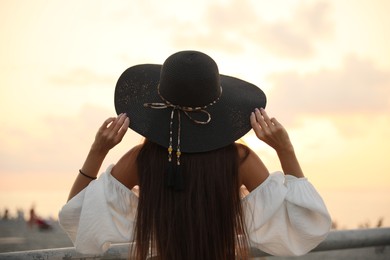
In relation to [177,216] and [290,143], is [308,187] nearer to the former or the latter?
[290,143]

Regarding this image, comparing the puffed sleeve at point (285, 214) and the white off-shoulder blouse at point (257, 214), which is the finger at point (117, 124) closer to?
the white off-shoulder blouse at point (257, 214)

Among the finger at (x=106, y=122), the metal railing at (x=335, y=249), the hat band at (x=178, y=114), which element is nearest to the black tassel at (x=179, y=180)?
the hat band at (x=178, y=114)

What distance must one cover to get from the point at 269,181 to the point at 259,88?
1.70ft

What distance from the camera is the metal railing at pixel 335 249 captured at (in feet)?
9.10

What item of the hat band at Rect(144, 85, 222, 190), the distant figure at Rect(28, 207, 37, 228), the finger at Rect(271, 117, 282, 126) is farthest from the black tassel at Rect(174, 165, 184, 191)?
the distant figure at Rect(28, 207, 37, 228)

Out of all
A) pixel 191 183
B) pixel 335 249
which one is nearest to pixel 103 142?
pixel 191 183

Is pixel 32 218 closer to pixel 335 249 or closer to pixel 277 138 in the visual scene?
pixel 335 249

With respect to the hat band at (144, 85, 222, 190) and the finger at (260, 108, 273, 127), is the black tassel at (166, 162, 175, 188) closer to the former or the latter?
the hat band at (144, 85, 222, 190)

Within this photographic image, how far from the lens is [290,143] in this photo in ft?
8.52

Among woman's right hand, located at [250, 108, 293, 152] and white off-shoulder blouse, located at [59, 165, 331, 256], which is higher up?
woman's right hand, located at [250, 108, 293, 152]

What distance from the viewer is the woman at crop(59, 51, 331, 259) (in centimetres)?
254

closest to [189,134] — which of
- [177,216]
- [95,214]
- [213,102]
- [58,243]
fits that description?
[213,102]

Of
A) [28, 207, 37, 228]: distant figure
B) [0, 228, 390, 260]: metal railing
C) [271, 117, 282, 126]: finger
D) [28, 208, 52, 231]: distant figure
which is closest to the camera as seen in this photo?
[271, 117, 282, 126]: finger

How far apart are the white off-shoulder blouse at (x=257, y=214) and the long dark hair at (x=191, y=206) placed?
3.8 inches
